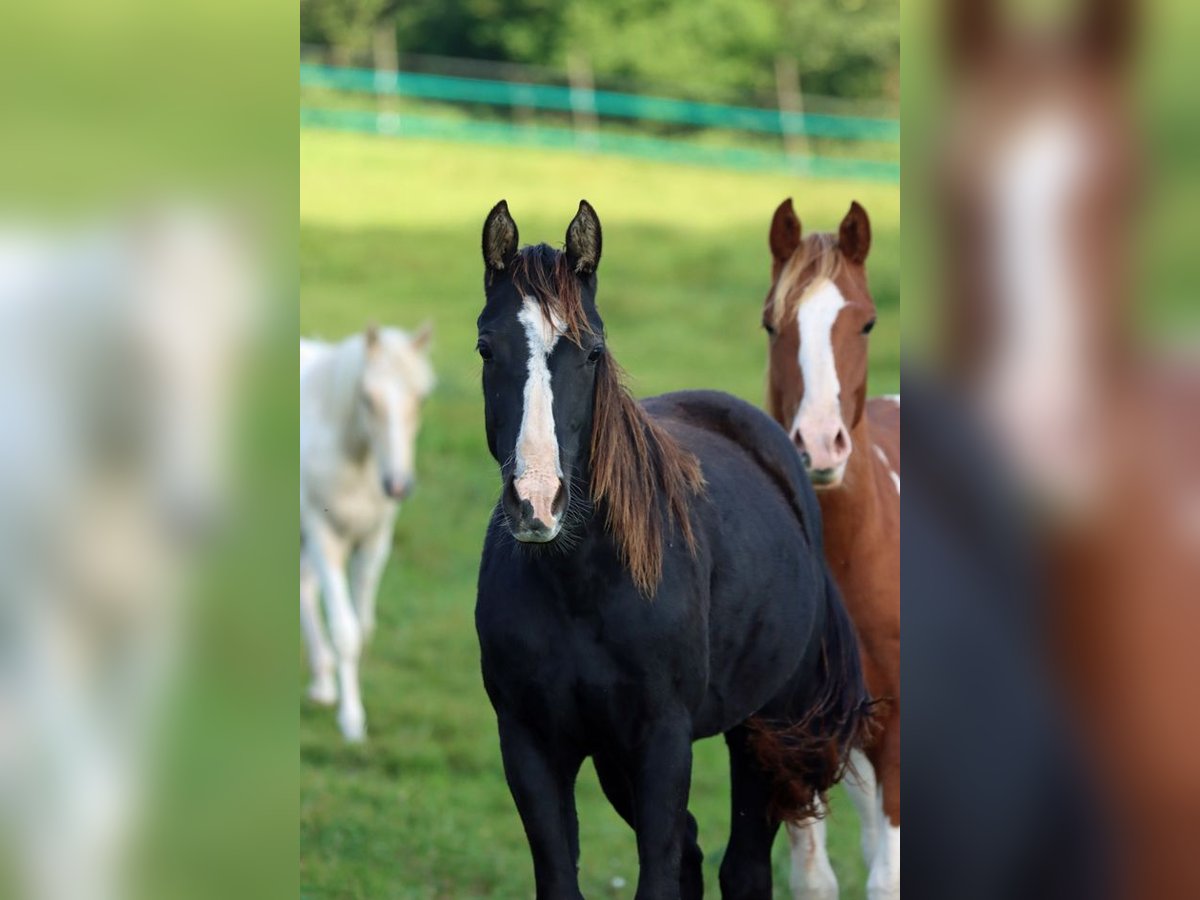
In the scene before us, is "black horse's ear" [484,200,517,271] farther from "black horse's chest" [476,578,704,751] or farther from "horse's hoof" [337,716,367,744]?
"horse's hoof" [337,716,367,744]

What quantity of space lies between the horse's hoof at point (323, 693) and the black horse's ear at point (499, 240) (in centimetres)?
524

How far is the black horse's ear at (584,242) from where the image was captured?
113 inches

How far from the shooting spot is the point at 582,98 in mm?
20500

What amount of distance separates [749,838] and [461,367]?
30.6 ft

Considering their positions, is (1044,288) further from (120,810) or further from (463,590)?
(463,590)

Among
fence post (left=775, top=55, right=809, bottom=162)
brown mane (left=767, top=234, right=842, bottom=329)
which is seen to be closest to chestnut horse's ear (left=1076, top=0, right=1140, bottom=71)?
brown mane (left=767, top=234, right=842, bottom=329)

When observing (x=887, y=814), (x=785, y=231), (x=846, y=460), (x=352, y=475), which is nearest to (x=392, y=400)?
(x=352, y=475)

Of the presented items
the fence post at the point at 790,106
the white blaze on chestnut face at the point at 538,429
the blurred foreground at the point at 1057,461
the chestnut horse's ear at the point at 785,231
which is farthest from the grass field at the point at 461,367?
the fence post at the point at 790,106

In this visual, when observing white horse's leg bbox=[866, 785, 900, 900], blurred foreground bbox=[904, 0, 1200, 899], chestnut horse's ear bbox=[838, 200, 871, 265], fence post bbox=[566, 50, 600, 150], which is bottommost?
white horse's leg bbox=[866, 785, 900, 900]

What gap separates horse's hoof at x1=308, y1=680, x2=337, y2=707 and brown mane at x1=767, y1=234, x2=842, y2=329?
14.2 feet

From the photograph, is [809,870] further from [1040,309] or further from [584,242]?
[1040,309]

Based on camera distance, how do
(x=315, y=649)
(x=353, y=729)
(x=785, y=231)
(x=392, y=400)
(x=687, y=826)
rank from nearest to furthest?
(x=687, y=826) < (x=785, y=231) < (x=353, y=729) < (x=392, y=400) < (x=315, y=649)

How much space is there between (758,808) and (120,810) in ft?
8.29

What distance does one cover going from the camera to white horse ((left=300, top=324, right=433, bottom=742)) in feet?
24.4
